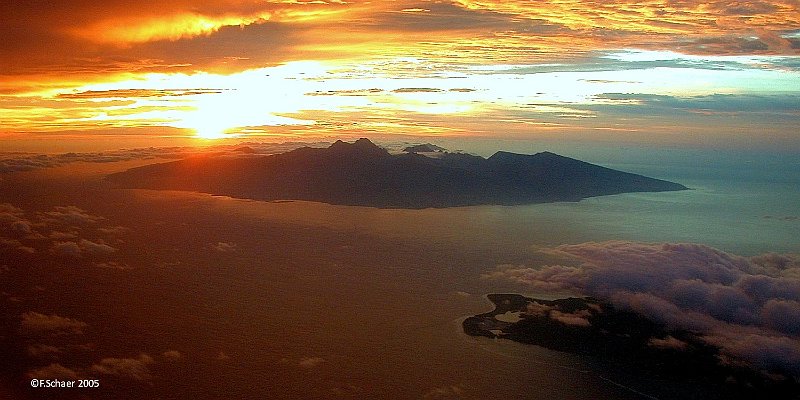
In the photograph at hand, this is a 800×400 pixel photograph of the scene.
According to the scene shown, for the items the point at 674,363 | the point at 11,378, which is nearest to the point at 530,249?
the point at 674,363

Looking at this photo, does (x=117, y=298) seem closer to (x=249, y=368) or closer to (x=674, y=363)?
(x=249, y=368)

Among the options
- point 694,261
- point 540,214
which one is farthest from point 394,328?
point 540,214

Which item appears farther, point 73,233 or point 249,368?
point 73,233

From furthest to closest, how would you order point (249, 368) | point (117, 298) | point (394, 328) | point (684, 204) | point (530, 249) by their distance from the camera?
point (684, 204) → point (530, 249) → point (117, 298) → point (394, 328) → point (249, 368)

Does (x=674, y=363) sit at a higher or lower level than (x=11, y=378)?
lower

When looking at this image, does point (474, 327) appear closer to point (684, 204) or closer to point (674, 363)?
point (674, 363)

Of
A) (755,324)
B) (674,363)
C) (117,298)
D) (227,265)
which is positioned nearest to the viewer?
(674,363)
